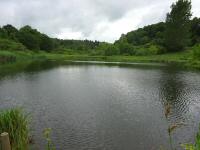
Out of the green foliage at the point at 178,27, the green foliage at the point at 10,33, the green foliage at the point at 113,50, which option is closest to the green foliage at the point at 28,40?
the green foliage at the point at 10,33

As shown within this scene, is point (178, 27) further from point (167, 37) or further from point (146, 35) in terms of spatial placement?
point (146, 35)

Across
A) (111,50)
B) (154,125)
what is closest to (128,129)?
(154,125)

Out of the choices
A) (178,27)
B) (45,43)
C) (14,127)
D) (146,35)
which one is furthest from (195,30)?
(14,127)

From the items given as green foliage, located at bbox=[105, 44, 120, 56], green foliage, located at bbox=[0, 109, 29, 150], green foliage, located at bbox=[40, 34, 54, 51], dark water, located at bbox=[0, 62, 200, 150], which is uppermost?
green foliage, located at bbox=[40, 34, 54, 51]

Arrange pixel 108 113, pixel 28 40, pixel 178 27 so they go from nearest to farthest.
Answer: pixel 108 113 → pixel 178 27 → pixel 28 40

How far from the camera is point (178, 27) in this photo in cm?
10588

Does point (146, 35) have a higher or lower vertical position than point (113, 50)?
higher

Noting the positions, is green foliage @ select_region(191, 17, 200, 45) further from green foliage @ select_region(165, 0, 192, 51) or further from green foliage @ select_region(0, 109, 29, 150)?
green foliage @ select_region(0, 109, 29, 150)

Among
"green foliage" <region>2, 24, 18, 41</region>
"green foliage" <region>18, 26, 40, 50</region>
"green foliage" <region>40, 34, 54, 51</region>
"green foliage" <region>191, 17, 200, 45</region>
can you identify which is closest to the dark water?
"green foliage" <region>191, 17, 200, 45</region>

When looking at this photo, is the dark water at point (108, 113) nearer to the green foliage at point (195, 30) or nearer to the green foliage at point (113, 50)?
the green foliage at point (195, 30)

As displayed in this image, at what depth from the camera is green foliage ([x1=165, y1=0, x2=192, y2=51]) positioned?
345ft

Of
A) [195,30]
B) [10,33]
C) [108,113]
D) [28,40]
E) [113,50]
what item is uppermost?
[10,33]

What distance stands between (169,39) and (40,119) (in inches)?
3692

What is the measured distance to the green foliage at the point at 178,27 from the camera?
10525cm
